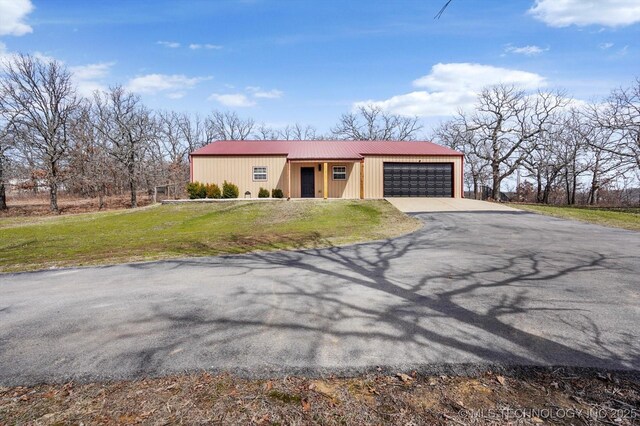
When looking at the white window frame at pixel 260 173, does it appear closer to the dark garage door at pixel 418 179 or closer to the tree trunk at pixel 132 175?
the dark garage door at pixel 418 179

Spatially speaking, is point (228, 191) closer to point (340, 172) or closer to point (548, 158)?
point (340, 172)

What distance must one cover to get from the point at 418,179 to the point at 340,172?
204 inches

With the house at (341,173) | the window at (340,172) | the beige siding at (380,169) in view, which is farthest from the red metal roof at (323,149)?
the window at (340,172)

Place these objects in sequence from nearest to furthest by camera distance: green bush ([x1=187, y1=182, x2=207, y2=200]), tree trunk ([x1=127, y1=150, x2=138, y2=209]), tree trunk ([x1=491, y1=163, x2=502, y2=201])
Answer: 1. green bush ([x1=187, y1=182, x2=207, y2=200])
2. tree trunk ([x1=127, y1=150, x2=138, y2=209])
3. tree trunk ([x1=491, y1=163, x2=502, y2=201])

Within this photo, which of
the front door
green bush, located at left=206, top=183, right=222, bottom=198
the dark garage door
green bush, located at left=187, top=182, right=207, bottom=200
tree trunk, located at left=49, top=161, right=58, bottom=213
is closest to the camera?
green bush, located at left=187, top=182, right=207, bottom=200

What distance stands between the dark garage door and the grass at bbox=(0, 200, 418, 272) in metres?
3.61

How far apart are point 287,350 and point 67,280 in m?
5.23

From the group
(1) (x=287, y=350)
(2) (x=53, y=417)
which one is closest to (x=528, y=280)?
(1) (x=287, y=350)

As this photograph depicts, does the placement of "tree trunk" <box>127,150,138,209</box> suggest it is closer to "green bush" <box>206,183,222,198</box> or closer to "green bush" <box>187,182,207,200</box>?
"green bush" <box>187,182,207,200</box>

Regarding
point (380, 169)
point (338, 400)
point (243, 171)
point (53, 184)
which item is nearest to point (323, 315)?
point (338, 400)

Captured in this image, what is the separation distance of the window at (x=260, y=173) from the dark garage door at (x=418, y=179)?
797 centimetres

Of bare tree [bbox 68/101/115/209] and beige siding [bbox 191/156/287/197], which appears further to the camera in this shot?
bare tree [bbox 68/101/115/209]

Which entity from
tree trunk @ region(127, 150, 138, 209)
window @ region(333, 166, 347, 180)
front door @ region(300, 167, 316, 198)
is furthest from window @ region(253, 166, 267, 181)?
tree trunk @ region(127, 150, 138, 209)

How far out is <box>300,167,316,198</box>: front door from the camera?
73.8ft
